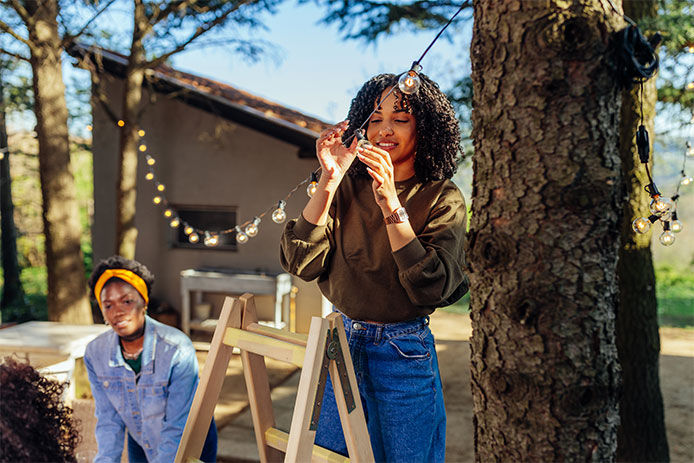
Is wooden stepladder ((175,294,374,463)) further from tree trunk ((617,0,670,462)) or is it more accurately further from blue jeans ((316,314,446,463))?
tree trunk ((617,0,670,462))

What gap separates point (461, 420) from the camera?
4289 millimetres

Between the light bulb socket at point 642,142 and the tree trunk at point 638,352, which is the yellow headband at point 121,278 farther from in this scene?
the tree trunk at point 638,352

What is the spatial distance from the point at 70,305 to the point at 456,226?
3921 millimetres

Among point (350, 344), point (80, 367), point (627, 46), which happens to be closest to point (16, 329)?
point (80, 367)

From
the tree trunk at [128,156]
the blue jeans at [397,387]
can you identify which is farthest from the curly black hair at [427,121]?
the tree trunk at [128,156]

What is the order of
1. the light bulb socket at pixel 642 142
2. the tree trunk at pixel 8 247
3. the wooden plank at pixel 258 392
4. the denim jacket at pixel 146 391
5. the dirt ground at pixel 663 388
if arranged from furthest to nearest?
A: the tree trunk at pixel 8 247 < the dirt ground at pixel 663 388 < the denim jacket at pixel 146 391 < the wooden plank at pixel 258 392 < the light bulb socket at pixel 642 142

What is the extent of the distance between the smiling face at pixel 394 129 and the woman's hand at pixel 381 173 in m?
0.21

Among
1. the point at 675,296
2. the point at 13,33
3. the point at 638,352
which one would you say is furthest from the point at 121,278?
the point at 675,296

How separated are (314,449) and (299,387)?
0.28 m

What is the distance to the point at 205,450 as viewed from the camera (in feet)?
7.69

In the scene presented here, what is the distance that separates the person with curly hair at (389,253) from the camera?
150 cm

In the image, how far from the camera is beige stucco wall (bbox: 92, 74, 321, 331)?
6.67m

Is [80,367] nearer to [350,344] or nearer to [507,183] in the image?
[350,344]

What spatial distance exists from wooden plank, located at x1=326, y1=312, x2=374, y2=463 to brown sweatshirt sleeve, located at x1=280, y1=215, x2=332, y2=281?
0.18 metres
